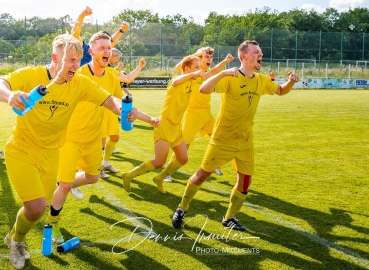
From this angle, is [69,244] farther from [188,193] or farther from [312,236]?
[312,236]

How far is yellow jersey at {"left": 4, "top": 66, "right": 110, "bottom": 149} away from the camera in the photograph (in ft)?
13.6

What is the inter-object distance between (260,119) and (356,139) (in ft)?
15.8

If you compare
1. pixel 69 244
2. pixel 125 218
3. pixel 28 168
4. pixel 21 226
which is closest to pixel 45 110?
pixel 28 168

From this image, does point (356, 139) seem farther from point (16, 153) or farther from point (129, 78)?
point (16, 153)

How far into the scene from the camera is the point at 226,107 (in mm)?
5621

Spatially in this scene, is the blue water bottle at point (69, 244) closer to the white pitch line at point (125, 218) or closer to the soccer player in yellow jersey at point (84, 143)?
the white pitch line at point (125, 218)

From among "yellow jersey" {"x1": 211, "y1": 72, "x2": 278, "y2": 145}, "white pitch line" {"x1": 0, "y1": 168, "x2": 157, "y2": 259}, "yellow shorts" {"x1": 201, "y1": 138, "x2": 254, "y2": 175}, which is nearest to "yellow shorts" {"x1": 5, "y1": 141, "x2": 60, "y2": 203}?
"white pitch line" {"x1": 0, "y1": 168, "x2": 157, "y2": 259}

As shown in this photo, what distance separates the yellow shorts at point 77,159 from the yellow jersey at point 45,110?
655 mm

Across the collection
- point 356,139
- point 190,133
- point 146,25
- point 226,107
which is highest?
point 146,25

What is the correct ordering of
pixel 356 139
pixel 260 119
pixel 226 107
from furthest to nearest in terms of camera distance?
pixel 260 119
pixel 356 139
pixel 226 107

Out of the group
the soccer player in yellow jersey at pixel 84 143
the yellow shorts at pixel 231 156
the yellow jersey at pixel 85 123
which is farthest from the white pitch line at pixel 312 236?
the yellow jersey at pixel 85 123

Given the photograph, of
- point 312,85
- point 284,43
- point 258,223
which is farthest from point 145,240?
point 284,43

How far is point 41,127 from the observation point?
4246mm

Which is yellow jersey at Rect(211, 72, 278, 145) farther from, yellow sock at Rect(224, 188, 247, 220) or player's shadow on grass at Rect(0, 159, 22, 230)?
player's shadow on grass at Rect(0, 159, 22, 230)
